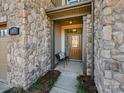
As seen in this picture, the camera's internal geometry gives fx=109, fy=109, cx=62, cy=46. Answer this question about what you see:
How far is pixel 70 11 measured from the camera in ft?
15.7

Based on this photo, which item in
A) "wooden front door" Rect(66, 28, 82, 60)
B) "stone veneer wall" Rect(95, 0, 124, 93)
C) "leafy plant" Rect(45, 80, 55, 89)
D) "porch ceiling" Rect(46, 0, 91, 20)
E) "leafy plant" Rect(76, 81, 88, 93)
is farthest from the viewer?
"wooden front door" Rect(66, 28, 82, 60)

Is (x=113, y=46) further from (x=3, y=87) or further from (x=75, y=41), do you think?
(x=75, y=41)

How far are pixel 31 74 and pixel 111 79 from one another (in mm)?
2922

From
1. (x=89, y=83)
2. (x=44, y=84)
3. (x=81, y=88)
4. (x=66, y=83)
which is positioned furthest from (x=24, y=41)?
(x=89, y=83)

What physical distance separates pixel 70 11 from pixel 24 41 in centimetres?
236

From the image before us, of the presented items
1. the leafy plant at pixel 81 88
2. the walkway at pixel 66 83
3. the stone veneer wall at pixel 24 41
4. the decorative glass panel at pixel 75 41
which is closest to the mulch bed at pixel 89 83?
the leafy plant at pixel 81 88

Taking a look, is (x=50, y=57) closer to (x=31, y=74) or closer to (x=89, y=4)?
(x=31, y=74)

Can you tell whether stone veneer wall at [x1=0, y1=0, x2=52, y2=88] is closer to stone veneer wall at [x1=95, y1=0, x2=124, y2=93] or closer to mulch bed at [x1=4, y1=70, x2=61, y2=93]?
mulch bed at [x1=4, y1=70, x2=61, y2=93]

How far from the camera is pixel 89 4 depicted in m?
4.16

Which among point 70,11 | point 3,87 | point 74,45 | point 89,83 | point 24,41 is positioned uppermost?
point 70,11

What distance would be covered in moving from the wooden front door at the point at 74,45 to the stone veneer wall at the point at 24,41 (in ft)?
11.3

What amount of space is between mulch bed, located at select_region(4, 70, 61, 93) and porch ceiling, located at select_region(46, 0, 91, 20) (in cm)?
271

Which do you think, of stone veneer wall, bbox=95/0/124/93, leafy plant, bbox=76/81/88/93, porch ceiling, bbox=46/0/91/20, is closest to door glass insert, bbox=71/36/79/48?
porch ceiling, bbox=46/0/91/20

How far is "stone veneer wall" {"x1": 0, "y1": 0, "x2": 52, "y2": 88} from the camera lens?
12.7 ft
